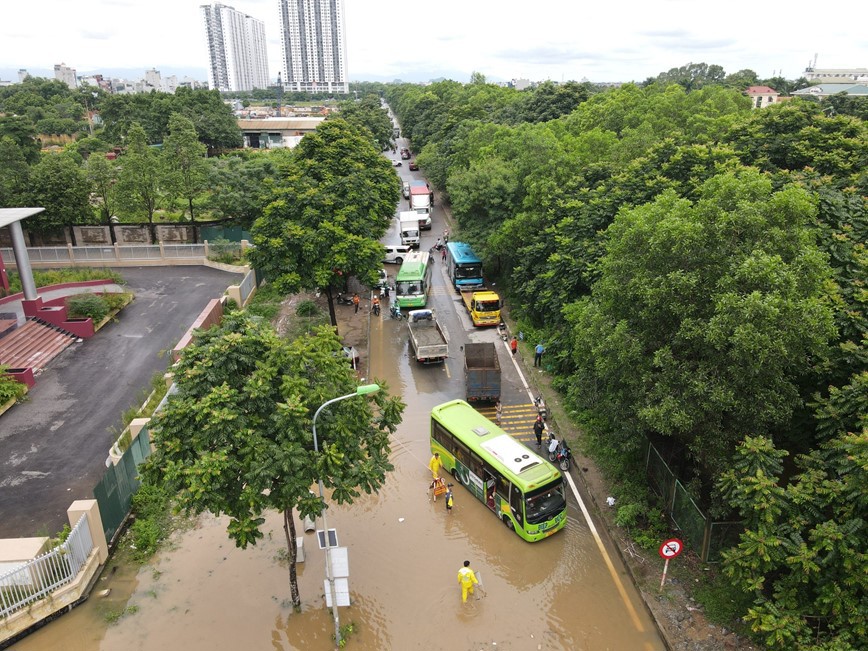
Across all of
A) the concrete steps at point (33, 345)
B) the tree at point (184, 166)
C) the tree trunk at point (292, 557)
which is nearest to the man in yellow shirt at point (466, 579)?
the tree trunk at point (292, 557)

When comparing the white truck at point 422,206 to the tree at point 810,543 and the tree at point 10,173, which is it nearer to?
the tree at point 10,173

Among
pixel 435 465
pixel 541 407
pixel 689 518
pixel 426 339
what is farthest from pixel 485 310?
pixel 689 518

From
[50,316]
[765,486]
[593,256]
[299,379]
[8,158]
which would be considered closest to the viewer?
[765,486]

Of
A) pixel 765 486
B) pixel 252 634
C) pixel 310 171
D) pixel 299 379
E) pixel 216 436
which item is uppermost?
pixel 310 171

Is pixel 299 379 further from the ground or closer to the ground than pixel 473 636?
further from the ground

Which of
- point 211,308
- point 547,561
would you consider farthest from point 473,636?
point 211,308

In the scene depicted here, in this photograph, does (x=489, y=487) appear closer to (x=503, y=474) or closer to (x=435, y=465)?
(x=503, y=474)

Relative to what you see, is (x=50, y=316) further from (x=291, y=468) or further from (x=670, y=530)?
(x=670, y=530)
